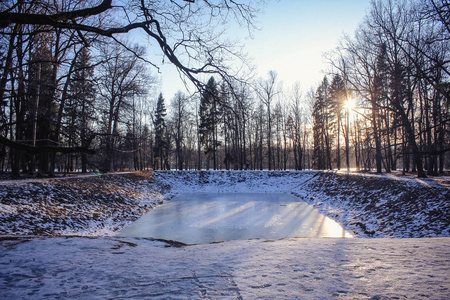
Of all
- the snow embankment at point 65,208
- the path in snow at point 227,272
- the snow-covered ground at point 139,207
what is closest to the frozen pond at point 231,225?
the snow-covered ground at point 139,207

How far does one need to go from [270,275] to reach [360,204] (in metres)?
11.2

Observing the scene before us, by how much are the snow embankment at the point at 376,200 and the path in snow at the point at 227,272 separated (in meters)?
4.64

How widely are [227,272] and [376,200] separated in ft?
36.7

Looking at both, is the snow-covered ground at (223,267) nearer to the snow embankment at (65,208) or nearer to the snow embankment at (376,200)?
the snow embankment at (65,208)

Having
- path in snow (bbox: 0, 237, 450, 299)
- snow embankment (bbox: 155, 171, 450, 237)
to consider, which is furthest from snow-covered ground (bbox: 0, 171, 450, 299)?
snow embankment (bbox: 155, 171, 450, 237)

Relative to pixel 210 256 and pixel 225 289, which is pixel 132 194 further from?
pixel 225 289

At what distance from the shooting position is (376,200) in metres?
11.4

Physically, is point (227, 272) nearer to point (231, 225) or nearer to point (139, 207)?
point (231, 225)

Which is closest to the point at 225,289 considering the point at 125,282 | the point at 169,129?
the point at 125,282

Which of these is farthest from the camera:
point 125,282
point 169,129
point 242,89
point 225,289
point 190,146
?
point 190,146

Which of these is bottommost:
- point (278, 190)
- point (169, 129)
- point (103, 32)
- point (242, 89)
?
point (278, 190)

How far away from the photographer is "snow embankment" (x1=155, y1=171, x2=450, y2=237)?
7.73m

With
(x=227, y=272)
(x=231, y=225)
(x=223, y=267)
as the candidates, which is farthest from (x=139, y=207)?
(x=227, y=272)

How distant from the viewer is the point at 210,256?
3.58 meters
